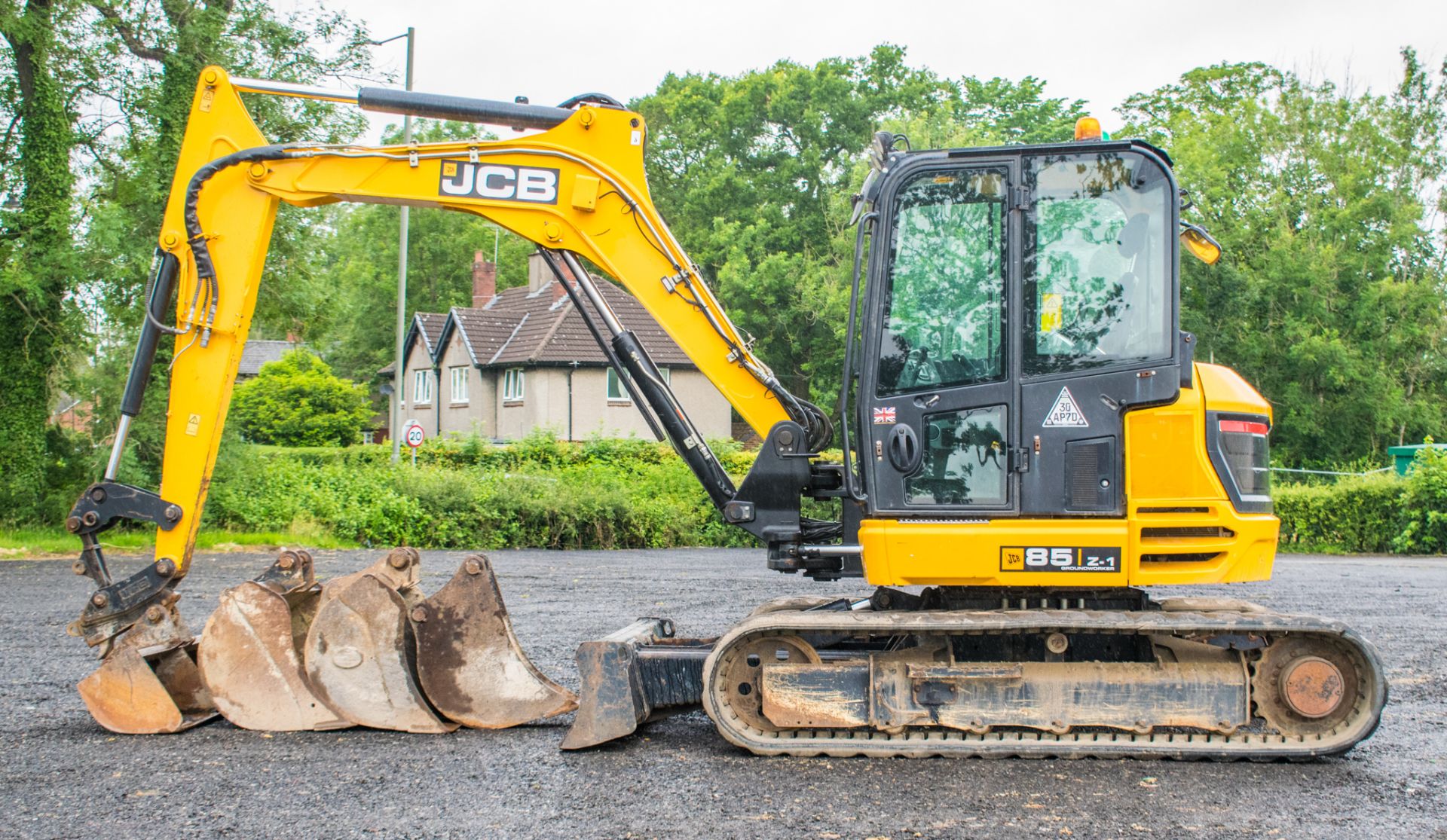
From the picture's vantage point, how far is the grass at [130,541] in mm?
16266

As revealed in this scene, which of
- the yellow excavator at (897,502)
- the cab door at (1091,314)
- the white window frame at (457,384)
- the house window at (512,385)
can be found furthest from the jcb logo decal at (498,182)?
the white window frame at (457,384)

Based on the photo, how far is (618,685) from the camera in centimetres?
585

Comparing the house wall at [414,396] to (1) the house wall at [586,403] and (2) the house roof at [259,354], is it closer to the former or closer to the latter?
(1) the house wall at [586,403]

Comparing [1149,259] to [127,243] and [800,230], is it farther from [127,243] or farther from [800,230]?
[800,230]

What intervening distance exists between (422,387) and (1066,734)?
145 feet

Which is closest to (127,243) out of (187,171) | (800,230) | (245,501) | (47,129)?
(47,129)

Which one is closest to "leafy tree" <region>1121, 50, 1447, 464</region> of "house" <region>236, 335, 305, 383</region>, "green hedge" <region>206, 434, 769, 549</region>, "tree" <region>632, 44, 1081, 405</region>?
"tree" <region>632, 44, 1081, 405</region>

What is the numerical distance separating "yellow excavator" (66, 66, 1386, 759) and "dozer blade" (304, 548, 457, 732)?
1 centimetres

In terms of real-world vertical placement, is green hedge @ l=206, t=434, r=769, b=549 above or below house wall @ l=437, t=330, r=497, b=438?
below

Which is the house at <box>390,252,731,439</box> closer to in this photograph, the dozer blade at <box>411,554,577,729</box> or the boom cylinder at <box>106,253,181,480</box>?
the boom cylinder at <box>106,253,181,480</box>

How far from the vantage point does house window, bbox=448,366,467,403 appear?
4266 cm

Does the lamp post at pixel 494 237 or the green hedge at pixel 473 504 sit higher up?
the lamp post at pixel 494 237

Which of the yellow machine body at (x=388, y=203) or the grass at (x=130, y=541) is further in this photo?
the grass at (x=130, y=541)

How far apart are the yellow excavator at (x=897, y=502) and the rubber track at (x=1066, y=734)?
0.02m
